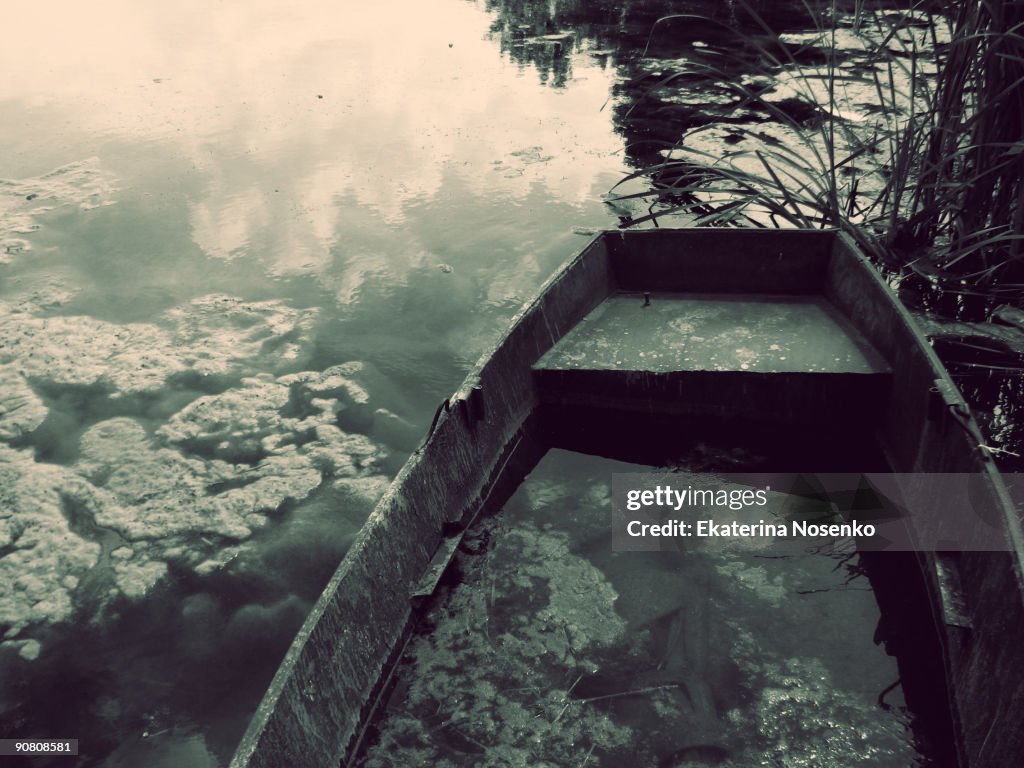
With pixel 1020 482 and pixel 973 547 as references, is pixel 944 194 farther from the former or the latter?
pixel 973 547

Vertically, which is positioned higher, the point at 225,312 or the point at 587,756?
the point at 587,756

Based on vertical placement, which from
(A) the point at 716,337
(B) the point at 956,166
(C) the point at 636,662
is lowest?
(C) the point at 636,662

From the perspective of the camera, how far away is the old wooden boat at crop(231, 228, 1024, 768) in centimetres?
190

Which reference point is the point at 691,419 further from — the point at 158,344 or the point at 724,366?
the point at 158,344

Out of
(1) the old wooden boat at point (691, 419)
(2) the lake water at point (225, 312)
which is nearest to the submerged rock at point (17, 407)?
(2) the lake water at point (225, 312)

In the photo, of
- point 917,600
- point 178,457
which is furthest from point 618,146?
point 917,600

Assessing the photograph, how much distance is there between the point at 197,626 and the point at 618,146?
5265 millimetres

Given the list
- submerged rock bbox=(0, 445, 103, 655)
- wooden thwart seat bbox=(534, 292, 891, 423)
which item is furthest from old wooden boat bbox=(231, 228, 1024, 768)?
submerged rock bbox=(0, 445, 103, 655)

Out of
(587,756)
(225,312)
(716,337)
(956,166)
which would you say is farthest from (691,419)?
(225,312)

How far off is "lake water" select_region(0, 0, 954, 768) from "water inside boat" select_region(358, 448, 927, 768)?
2.49 ft

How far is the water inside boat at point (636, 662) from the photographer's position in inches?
79.1

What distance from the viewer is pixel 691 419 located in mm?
3217

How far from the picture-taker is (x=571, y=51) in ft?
32.7

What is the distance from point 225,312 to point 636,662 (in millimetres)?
3365
